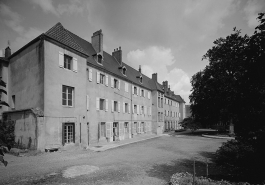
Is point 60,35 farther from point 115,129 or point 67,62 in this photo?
point 115,129

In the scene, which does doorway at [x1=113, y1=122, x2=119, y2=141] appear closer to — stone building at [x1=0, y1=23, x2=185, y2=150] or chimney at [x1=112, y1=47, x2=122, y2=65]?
stone building at [x1=0, y1=23, x2=185, y2=150]

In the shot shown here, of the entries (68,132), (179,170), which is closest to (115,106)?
(68,132)

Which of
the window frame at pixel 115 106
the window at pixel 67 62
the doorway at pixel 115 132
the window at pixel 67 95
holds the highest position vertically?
the window at pixel 67 62

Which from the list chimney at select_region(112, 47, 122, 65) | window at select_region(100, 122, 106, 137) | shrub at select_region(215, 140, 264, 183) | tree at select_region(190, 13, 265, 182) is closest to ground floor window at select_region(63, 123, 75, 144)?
window at select_region(100, 122, 106, 137)

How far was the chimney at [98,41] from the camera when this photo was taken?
69.4ft

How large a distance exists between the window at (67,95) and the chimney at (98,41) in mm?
8185

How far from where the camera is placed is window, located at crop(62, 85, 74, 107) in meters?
13.9

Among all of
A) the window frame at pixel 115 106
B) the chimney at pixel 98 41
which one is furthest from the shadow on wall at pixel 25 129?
the chimney at pixel 98 41

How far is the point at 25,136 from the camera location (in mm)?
12500

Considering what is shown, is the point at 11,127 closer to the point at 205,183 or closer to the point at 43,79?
the point at 43,79

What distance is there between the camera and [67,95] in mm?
14094

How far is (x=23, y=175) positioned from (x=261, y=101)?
981 cm

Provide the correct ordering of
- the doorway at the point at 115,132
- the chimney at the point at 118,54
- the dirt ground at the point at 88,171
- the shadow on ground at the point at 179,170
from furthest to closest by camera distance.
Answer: the chimney at the point at 118,54, the doorway at the point at 115,132, the shadow on ground at the point at 179,170, the dirt ground at the point at 88,171

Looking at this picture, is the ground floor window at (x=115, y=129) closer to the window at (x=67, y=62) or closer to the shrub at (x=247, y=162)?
the window at (x=67, y=62)
